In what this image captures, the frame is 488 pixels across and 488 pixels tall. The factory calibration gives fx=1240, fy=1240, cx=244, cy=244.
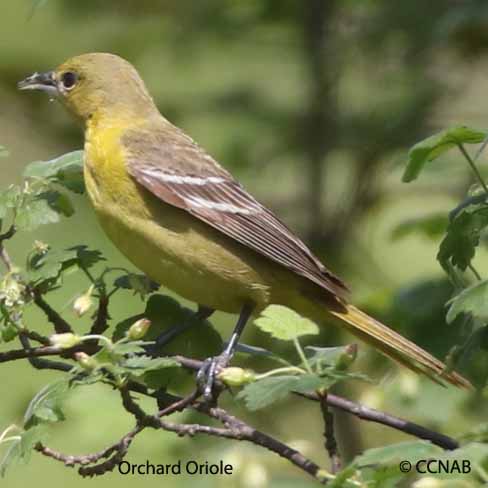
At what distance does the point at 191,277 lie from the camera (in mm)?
3881

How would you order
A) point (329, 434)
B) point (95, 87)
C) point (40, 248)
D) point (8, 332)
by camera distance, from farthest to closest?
point (95, 87)
point (40, 248)
point (8, 332)
point (329, 434)

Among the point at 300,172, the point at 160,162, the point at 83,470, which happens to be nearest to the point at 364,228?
the point at 300,172

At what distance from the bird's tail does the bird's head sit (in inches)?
45.2

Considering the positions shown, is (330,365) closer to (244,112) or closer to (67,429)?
(67,429)

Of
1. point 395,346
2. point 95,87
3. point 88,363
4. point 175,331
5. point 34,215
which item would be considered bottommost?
point 395,346

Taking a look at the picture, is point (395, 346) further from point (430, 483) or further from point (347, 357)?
point (430, 483)

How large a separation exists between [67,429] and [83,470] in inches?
75.4


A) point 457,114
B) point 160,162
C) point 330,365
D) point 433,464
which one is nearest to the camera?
point 433,464

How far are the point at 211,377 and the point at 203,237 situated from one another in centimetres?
A: 100

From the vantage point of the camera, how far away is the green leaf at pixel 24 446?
254cm

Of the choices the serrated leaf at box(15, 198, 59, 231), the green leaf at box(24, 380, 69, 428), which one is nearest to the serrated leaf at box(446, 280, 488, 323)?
the green leaf at box(24, 380, 69, 428)

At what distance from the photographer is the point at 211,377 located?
122 inches

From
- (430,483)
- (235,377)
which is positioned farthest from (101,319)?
(430,483)

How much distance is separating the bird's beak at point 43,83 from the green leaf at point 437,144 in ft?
7.37
